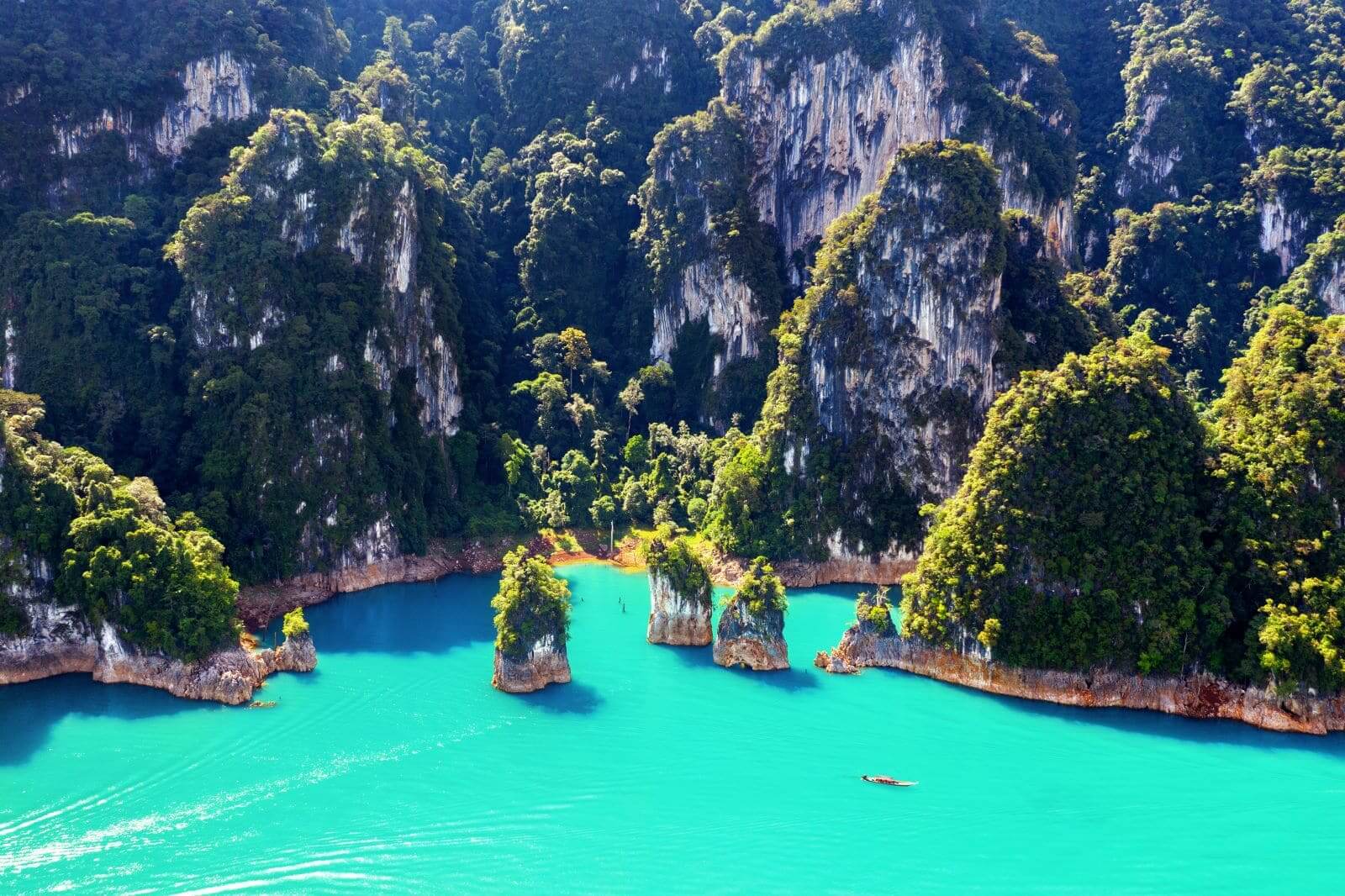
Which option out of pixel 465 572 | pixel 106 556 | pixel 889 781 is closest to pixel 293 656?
pixel 106 556

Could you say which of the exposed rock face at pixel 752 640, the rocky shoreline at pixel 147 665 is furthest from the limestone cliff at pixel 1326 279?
the rocky shoreline at pixel 147 665

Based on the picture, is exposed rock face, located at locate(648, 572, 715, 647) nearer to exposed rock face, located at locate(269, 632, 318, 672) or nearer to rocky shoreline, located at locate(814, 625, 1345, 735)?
rocky shoreline, located at locate(814, 625, 1345, 735)

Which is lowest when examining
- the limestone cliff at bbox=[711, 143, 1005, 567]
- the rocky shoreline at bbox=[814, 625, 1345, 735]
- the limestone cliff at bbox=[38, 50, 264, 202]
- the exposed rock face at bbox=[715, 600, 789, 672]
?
the rocky shoreline at bbox=[814, 625, 1345, 735]

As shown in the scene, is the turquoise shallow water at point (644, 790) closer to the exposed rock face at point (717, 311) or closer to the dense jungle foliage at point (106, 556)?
the dense jungle foliage at point (106, 556)

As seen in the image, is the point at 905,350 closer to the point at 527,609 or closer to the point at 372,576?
the point at 527,609

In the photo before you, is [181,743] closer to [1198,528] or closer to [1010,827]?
[1010,827]

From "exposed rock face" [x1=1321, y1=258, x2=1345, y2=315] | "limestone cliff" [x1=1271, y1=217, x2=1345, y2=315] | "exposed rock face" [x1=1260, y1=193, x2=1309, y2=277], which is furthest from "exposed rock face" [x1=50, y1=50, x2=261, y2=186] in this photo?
"exposed rock face" [x1=1321, y1=258, x2=1345, y2=315]
